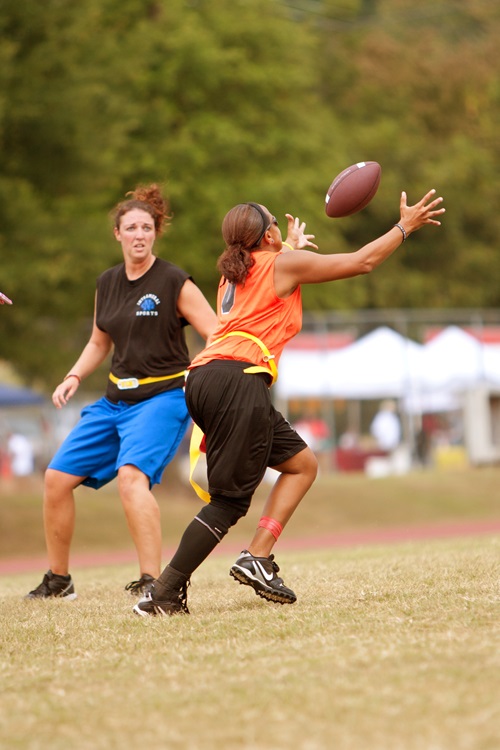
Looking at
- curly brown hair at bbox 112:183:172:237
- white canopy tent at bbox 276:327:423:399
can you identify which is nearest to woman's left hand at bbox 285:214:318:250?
curly brown hair at bbox 112:183:172:237

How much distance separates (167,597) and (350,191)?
98.7 inches

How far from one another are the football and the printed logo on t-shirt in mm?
1256

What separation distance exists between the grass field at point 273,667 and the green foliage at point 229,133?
12.8m

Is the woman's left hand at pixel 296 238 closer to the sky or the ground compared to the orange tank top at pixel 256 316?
closer to the sky

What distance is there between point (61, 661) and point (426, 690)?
68.0 inches

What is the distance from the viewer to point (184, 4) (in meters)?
29.3

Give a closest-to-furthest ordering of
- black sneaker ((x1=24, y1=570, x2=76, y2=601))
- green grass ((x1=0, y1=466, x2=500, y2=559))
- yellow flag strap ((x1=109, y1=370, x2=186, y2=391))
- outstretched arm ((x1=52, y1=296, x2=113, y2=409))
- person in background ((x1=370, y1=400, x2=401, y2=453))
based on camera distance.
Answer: yellow flag strap ((x1=109, y1=370, x2=186, y2=391)) < black sneaker ((x1=24, y1=570, x2=76, y2=601)) < outstretched arm ((x1=52, y1=296, x2=113, y2=409)) < green grass ((x1=0, y1=466, x2=500, y2=559)) < person in background ((x1=370, y1=400, x2=401, y2=453))

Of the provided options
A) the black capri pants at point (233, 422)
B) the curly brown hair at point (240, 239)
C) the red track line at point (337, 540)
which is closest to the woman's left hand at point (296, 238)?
the curly brown hair at point (240, 239)

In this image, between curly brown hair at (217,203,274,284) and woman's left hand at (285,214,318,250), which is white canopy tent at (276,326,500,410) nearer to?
woman's left hand at (285,214,318,250)

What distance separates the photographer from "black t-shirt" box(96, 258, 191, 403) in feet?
24.4

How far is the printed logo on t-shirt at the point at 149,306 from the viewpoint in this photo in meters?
7.46

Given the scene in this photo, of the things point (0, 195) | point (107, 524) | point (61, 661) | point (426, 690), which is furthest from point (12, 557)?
point (426, 690)

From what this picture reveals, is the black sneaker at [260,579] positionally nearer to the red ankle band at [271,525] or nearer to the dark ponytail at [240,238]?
the red ankle band at [271,525]

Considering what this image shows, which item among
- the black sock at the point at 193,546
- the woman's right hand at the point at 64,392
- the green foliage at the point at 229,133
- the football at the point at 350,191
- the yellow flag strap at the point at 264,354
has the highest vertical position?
the green foliage at the point at 229,133
